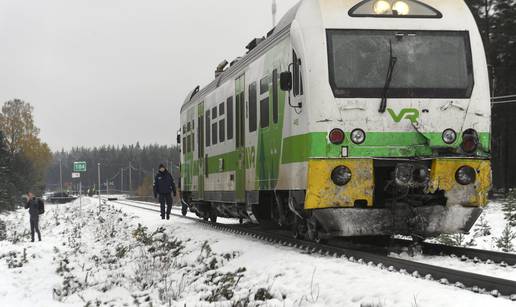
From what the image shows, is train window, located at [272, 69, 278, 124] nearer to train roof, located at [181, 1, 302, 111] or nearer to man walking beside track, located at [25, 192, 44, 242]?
train roof, located at [181, 1, 302, 111]

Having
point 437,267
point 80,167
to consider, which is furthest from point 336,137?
point 80,167

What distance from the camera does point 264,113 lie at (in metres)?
11.1

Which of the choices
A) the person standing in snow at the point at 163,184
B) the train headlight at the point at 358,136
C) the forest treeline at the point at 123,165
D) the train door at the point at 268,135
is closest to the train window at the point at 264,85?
the train door at the point at 268,135

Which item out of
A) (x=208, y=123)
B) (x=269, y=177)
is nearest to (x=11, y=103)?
(x=208, y=123)

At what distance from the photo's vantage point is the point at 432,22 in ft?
30.4

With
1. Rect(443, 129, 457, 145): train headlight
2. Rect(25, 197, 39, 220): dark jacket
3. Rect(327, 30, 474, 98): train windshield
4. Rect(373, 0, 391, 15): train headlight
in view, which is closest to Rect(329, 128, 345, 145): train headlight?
Rect(327, 30, 474, 98): train windshield

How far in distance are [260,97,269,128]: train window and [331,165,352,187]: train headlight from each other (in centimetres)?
247

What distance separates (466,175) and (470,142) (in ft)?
1.40

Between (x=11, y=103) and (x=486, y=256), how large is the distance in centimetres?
7977

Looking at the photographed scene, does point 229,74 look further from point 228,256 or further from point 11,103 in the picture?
point 11,103

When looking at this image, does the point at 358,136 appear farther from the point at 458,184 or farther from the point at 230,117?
the point at 230,117

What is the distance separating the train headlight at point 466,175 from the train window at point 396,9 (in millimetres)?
2091

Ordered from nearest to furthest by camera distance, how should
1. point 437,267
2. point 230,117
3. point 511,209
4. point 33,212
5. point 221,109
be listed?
point 437,267, point 230,117, point 221,109, point 511,209, point 33,212

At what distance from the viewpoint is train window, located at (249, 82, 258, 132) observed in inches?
460
